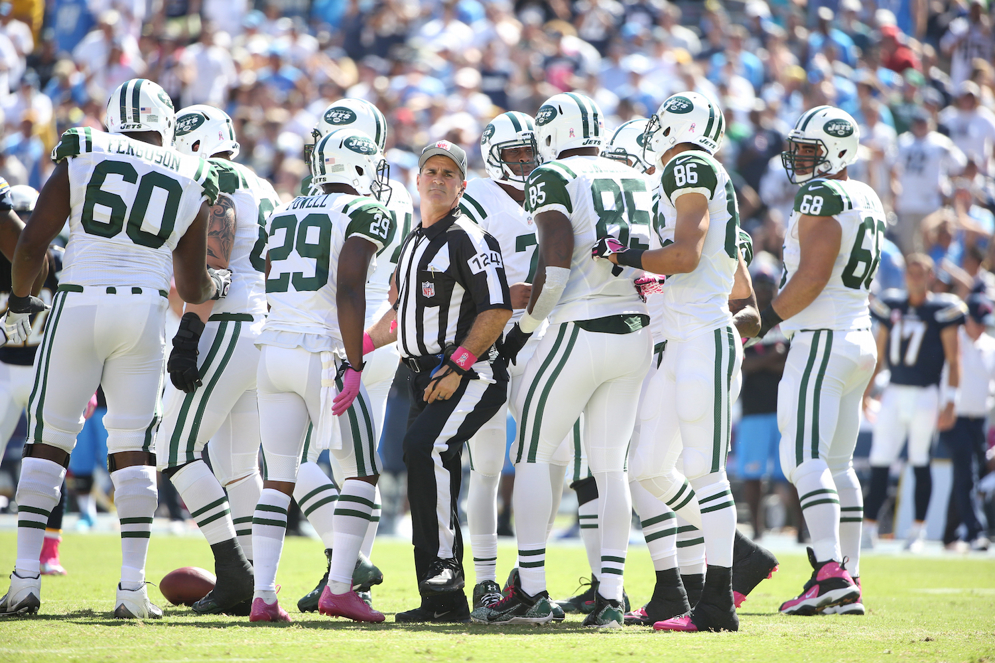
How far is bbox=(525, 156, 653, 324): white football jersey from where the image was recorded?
559 centimetres

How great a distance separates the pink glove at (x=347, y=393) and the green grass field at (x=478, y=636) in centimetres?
102

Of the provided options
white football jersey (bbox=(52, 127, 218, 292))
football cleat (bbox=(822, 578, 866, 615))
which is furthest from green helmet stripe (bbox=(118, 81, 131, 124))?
football cleat (bbox=(822, 578, 866, 615))

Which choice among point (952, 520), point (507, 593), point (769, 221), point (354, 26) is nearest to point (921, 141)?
point (769, 221)

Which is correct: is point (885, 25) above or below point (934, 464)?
above

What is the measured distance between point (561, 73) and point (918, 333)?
28.1ft

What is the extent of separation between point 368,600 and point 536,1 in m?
16.8

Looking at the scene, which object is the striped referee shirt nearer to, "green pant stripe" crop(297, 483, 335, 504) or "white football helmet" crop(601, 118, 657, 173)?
"green pant stripe" crop(297, 483, 335, 504)

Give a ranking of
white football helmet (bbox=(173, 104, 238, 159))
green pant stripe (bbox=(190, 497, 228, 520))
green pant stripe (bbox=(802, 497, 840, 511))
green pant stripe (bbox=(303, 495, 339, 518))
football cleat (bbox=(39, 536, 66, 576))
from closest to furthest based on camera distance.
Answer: green pant stripe (bbox=(190, 497, 228, 520))
green pant stripe (bbox=(303, 495, 339, 518))
green pant stripe (bbox=(802, 497, 840, 511))
white football helmet (bbox=(173, 104, 238, 159))
football cleat (bbox=(39, 536, 66, 576))

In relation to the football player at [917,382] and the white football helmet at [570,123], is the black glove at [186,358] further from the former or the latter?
the football player at [917,382]

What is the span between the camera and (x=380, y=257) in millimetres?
6922

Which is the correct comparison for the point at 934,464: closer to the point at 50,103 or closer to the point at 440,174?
the point at 440,174

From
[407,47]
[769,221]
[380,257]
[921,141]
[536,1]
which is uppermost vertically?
[536,1]

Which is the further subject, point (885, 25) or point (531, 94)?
point (885, 25)

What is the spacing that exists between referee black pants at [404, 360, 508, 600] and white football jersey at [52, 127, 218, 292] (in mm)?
1439
